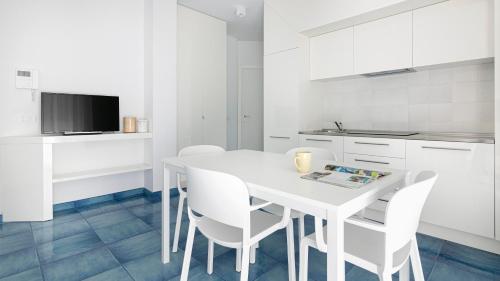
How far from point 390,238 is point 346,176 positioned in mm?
371

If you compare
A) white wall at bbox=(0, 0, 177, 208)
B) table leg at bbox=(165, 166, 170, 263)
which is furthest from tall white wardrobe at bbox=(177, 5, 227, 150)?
table leg at bbox=(165, 166, 170, 263)

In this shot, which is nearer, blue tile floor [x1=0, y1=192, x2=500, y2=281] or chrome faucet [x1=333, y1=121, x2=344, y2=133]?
blue tile floor [x1=0, y1=192, x2=500, y2=281]

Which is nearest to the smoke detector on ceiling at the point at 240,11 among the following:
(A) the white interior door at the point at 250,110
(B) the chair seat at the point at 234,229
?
(A) the white interior door at the point at 250,110

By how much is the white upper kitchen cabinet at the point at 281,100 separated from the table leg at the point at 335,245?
2.49 m

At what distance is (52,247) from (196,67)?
2.88 metres

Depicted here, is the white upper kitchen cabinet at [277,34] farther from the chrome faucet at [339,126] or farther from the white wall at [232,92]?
the white wall at [232,92]

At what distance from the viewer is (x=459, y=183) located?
2199mm

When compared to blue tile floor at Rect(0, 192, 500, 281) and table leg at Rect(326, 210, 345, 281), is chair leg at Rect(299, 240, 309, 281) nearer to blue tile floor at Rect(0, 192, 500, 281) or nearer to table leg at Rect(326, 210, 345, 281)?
table leg at Rect(326, 210, 345, 281)

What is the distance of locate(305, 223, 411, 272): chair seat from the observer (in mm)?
1135

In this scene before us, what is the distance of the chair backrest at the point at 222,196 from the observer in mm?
1177

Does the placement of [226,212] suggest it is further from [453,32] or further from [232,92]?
[232,92]

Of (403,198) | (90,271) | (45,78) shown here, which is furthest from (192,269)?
(45,78)

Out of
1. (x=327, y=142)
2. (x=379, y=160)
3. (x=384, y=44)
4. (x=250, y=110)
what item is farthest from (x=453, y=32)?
(x=250, y=110)

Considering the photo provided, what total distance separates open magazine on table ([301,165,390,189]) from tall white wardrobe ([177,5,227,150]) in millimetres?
2958
